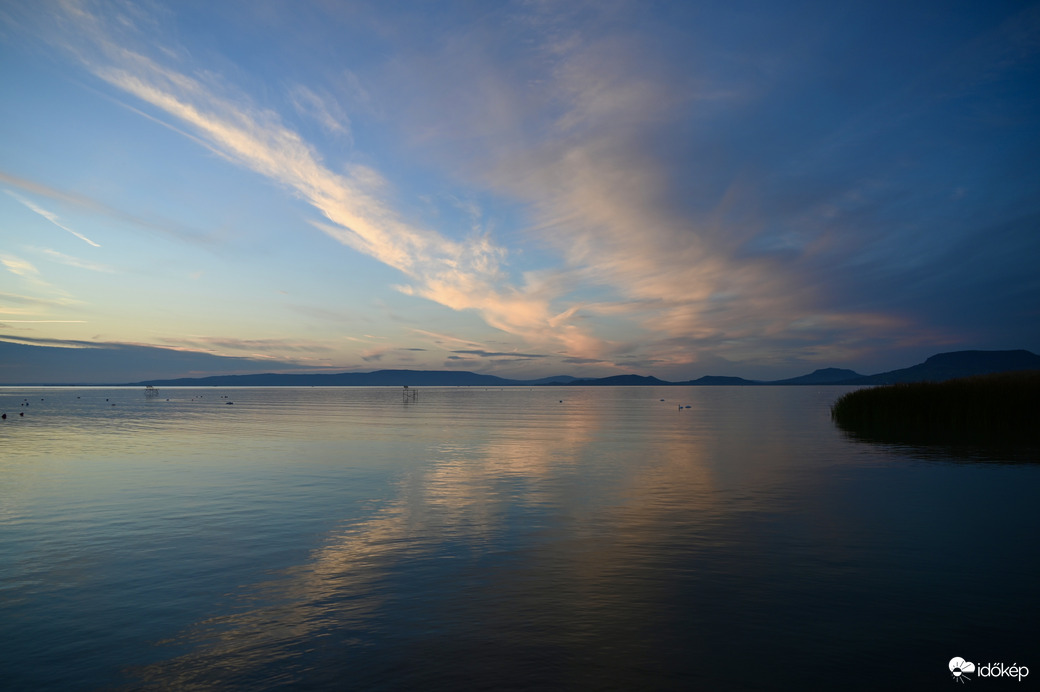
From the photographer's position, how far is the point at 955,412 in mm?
53188

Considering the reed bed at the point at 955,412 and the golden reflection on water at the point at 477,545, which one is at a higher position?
the reed bed at the point at 955,412

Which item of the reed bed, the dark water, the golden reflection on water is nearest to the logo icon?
the dark water

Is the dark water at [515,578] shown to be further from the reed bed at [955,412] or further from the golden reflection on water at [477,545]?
the reed bed at [955,412]

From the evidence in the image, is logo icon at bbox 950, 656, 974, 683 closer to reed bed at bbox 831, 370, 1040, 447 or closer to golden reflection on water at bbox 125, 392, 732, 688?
golden reflection on water at bbox 125, 392, 732, 688

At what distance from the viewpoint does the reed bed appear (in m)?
48.1

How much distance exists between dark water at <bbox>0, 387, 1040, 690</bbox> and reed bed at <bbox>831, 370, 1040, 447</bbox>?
19005mm

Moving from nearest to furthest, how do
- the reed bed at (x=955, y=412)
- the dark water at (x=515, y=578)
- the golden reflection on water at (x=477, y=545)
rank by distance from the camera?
the dark water at (x=515, y=578), the golden reflection on water at (x=477, y=545), the reed bed at (x=955, y=412)

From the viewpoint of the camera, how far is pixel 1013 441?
4325 centimetres

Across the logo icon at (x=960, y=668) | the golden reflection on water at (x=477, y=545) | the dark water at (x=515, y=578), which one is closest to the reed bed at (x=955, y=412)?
the dark water at (x=515, y=578)

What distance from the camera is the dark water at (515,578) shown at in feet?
33.0

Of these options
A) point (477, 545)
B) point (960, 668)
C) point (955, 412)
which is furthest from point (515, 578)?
point (955, 412)

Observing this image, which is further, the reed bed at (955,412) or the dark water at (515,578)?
the reed bed at (955,412)

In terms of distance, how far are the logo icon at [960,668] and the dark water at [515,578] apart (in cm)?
16

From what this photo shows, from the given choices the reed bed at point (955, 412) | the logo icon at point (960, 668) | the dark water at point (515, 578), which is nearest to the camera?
the logo icon at point (960, 668)
